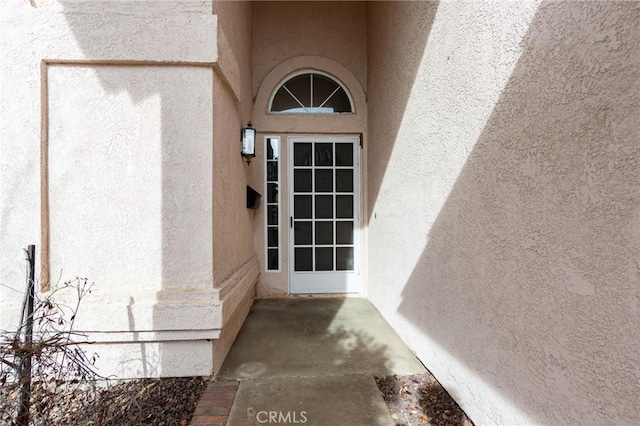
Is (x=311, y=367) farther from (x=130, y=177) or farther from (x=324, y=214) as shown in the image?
(x=324, y=214)

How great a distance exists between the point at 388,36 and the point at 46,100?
14.7 ft

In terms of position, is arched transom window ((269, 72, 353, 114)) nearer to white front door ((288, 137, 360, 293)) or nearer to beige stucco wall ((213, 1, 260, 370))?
white front door ((288, 137, 360, 293))

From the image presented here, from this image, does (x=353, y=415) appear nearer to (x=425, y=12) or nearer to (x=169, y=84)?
(x=169, y=84)

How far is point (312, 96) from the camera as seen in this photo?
6129mm

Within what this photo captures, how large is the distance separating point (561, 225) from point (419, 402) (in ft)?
6.73

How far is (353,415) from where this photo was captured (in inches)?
102

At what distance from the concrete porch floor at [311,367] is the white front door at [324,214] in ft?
3.34

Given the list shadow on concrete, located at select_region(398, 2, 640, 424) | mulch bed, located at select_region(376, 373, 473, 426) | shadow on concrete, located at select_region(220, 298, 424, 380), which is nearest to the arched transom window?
shadow on concrete, located at select_region(220, 298, 424, 380)

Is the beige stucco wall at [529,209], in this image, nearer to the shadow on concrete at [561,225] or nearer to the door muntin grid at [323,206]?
the shadow on concrete at [561,225]

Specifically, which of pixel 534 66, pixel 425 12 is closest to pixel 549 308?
pixel 534 66

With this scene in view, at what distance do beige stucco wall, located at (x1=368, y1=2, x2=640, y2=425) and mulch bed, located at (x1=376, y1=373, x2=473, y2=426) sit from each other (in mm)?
122

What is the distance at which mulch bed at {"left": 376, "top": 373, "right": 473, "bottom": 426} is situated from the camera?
2.57m

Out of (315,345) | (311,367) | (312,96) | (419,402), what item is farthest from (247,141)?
(419,402)

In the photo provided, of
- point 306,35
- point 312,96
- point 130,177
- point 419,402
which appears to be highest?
point 306,35
